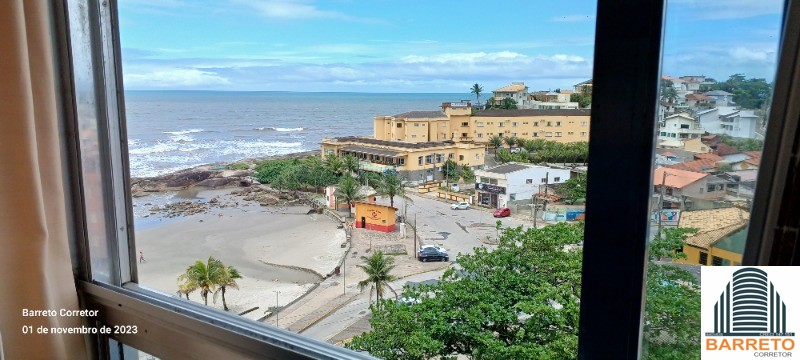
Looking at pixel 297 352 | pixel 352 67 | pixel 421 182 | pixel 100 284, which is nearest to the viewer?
pixel 297 352

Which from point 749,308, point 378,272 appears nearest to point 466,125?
point 378,272

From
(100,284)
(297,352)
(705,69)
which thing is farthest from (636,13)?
(100,284)

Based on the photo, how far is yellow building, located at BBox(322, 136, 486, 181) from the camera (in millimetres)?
1203

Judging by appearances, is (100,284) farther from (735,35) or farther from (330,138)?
(735,35)

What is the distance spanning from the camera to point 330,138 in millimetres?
1400

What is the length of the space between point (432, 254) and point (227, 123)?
80cm

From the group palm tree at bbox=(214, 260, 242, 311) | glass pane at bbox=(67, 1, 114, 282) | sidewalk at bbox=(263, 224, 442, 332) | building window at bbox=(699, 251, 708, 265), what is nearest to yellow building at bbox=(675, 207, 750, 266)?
building window at bbox=(699, 251, 708, 265)

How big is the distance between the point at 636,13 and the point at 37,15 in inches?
54.7

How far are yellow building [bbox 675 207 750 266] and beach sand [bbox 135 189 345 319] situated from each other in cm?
87

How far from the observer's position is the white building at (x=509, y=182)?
1.07 meters

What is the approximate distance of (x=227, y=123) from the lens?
5.09 feet

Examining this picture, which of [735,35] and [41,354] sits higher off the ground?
[735,35]

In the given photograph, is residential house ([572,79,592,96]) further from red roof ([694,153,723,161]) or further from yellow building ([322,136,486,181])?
yellow building ([322,136,486,181])

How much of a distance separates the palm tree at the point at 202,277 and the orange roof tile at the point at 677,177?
1223 mm
